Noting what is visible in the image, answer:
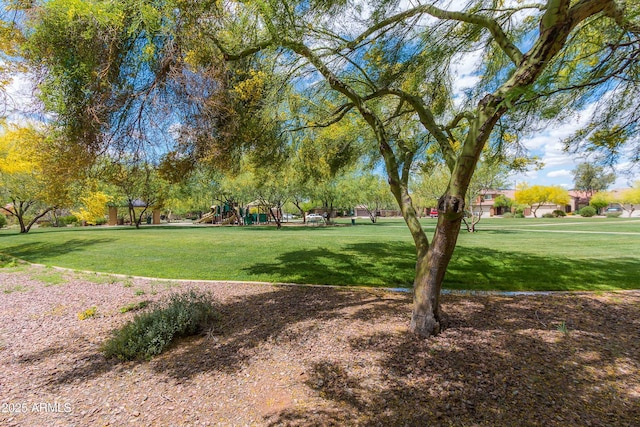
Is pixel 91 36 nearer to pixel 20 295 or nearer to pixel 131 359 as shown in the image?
pixel 131 359

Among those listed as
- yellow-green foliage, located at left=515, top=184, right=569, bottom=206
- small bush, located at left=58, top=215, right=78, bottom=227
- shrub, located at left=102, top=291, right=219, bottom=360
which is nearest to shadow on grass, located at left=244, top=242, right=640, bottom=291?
shrub, located at left=102, top=291, right=219, bottom=360

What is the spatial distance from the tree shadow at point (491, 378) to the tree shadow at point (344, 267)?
3.08 metres

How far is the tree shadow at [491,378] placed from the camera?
2.34 metres

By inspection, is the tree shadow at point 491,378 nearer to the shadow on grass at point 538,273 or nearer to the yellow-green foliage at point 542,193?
the shadow on grass at point 538,273

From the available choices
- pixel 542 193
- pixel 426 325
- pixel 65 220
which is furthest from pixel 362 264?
pixel 542 193

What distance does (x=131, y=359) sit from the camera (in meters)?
3.50

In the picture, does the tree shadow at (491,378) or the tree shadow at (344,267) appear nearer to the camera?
the tree shadow at (491,378)

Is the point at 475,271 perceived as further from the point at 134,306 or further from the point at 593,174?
the point at 134,306

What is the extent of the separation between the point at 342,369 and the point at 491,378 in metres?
1.38

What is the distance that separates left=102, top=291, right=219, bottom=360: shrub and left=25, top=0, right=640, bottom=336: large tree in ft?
7.27

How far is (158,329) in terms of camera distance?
12.6ft

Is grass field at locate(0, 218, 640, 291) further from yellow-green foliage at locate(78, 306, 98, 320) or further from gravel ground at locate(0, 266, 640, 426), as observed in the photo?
yellow-green foliage at locate(78, 306, 98, 320)

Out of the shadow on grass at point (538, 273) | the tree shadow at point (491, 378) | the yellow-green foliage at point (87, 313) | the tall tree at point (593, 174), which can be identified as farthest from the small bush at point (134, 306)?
the tall tree at point (593, 174)

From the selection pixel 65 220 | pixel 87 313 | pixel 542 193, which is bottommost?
pixel 87 313
